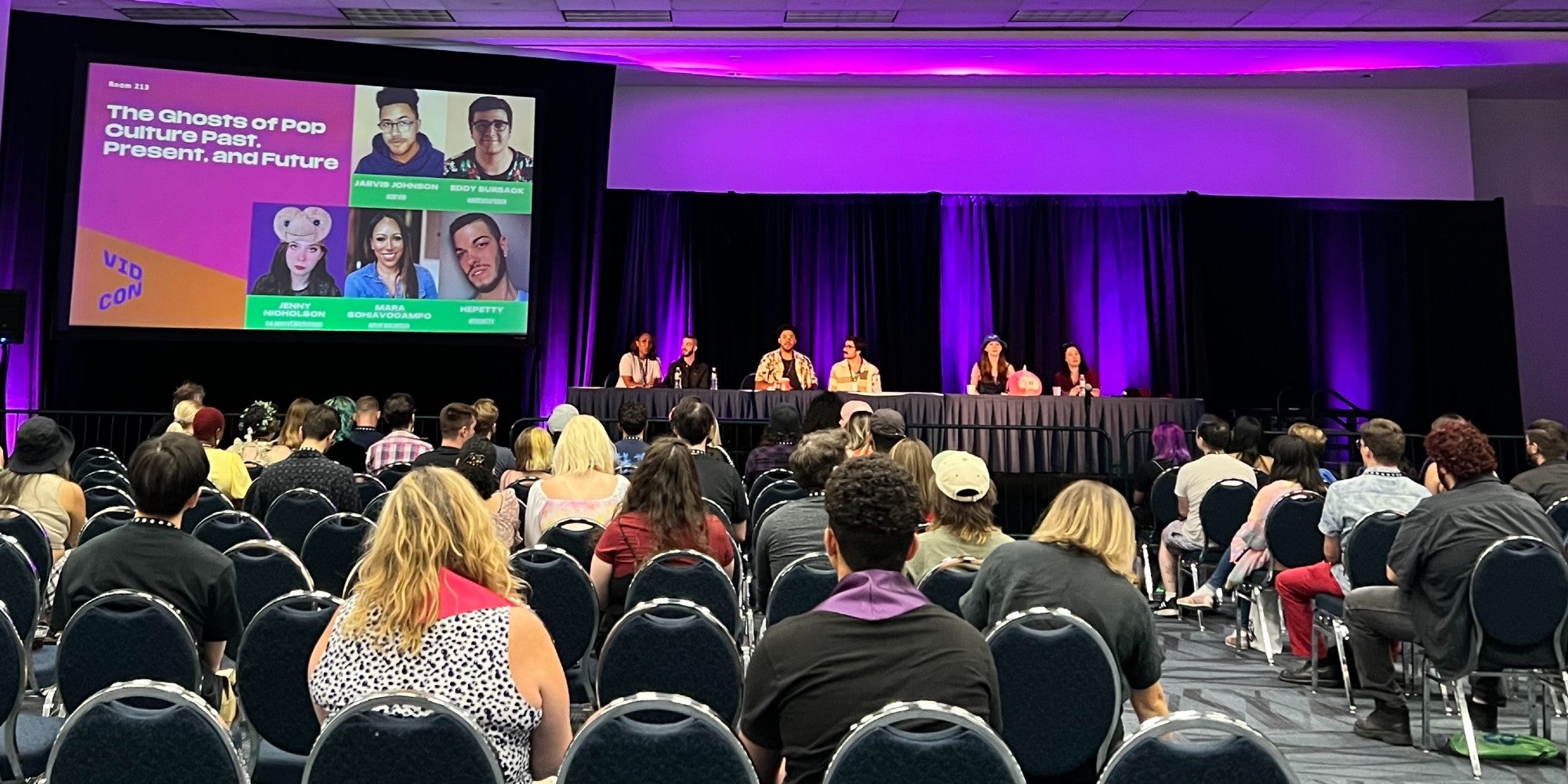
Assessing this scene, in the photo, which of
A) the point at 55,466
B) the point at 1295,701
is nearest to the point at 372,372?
the point at 55,466

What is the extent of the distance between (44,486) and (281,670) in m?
2.85

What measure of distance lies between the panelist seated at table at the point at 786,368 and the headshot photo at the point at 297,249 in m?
4.10

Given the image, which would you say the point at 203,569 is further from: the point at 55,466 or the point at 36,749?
the point at 55,466

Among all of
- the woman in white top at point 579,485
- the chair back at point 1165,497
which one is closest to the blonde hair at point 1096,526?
the woman in white top at point 579,485

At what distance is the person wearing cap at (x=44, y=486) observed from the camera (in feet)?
17.0

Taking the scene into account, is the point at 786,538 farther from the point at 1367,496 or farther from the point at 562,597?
the point at 1367,496

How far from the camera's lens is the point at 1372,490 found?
5328 mm

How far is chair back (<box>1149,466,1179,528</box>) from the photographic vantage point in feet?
26.6

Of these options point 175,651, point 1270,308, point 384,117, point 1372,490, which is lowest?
point 175,651

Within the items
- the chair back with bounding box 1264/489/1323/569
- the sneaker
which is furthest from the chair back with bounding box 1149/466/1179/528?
the sneaker

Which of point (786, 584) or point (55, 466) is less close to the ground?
point (55, 466)

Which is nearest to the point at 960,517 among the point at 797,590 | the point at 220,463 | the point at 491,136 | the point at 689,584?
the point at 797,590

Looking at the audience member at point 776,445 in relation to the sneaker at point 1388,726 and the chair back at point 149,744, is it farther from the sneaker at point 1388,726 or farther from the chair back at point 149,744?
the chair back at point 149,744

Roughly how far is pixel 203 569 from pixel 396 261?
881 centimetres
